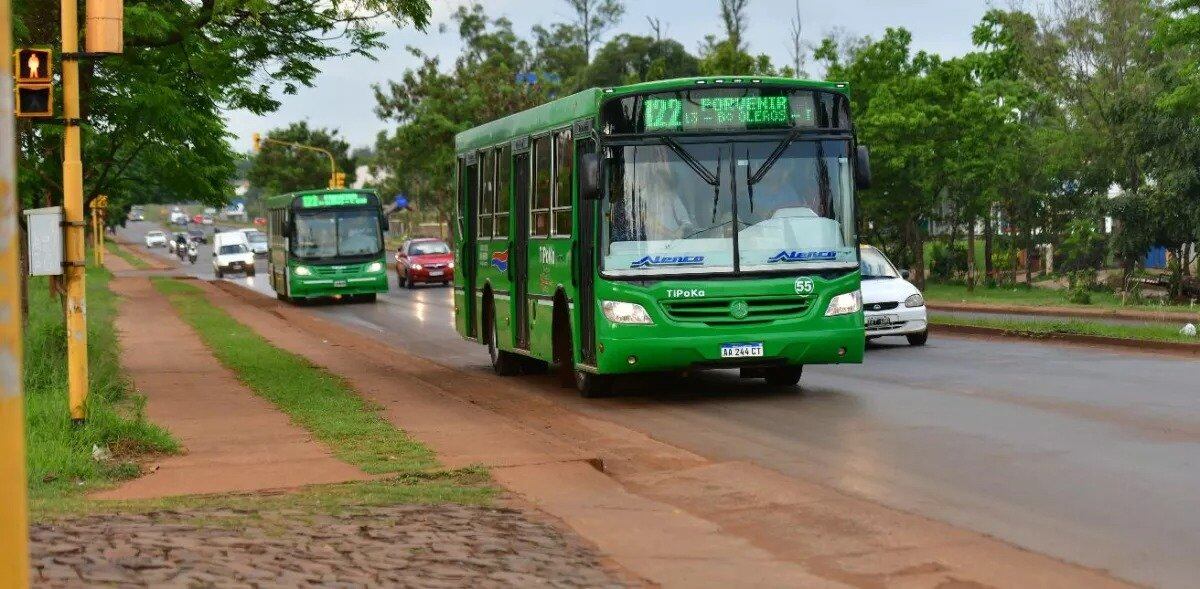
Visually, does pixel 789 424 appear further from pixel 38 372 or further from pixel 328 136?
pixel 328 136

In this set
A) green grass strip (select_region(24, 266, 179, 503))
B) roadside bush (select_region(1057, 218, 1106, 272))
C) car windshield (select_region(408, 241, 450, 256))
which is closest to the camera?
green grass strip (select_region(24, 266, 179, 503))

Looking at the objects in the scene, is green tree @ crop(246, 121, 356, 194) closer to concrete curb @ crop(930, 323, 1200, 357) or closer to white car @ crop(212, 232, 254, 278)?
white car @ crop(212, 232, 254, 278)

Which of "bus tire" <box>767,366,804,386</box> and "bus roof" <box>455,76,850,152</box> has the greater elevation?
"bus roof" <box>455,76,850,152</box>

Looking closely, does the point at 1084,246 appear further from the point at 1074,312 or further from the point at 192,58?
the point at 192,58

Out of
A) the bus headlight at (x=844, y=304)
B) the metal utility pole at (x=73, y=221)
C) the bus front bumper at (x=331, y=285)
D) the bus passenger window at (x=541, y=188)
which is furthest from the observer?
the bus front bumper at (x=331, y=285)

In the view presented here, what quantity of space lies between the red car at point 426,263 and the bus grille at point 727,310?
133ft

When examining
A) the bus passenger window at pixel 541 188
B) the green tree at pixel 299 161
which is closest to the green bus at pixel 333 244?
the bus passenger window at pixel 541 188

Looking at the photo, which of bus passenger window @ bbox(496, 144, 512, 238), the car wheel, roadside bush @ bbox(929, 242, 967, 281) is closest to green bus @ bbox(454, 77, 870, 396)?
bus passenger window @ bbox(496, 144, 512, 238)

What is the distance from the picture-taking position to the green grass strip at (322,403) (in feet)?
40.3

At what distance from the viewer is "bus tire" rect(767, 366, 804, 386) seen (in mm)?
18234

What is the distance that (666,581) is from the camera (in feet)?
25.7

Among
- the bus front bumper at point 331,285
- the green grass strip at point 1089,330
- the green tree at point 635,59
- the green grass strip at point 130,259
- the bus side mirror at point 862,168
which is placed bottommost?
the green grass strip at point 1089,330

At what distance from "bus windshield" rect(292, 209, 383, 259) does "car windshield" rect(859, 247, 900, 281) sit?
22.2 metres

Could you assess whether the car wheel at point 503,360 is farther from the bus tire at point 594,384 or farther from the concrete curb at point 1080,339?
the concrete curb at point 1080,339
